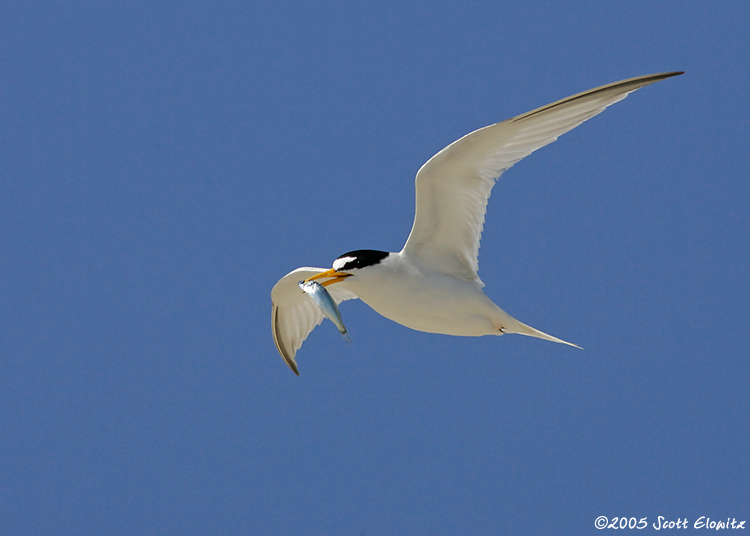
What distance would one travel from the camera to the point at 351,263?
4.88 metres

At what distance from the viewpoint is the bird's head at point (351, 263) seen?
4.87 meters

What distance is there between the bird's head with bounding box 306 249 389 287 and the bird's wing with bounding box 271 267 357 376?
3.53 ft

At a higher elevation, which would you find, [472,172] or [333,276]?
[472,172]

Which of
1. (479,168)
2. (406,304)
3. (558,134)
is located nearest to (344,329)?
(406,304)

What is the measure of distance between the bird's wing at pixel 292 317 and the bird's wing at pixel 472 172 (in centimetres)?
129

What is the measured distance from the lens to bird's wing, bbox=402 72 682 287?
4.22 m

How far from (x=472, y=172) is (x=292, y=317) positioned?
2.46 meters

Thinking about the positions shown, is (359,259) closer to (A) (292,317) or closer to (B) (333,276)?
(B) (333,276)

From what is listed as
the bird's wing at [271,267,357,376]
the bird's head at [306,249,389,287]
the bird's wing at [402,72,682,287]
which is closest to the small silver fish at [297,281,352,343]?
the bird's head at [306,249,389,287]

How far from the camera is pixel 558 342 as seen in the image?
16.7ft

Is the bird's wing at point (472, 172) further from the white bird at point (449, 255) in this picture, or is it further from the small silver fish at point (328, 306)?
the small silver fish at point (328, 306)

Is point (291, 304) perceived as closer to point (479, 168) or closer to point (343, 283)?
point (343, 283)

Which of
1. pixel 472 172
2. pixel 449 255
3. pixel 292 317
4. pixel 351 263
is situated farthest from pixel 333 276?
pixel 292 317

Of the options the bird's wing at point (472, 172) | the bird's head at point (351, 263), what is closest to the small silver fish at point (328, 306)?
the bird's head at point (351, 263)
